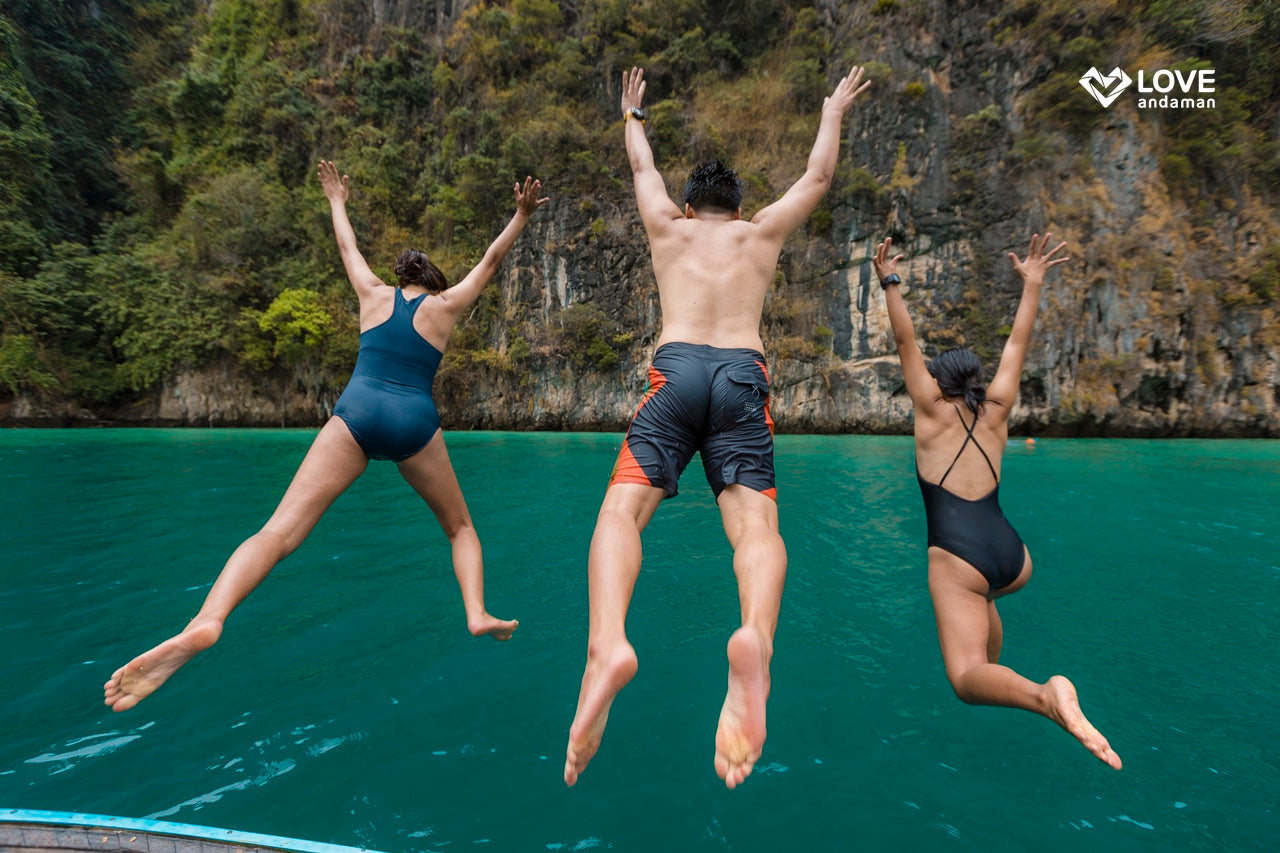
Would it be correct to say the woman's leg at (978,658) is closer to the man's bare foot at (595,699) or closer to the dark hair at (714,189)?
the man's bare foot at (595,699)

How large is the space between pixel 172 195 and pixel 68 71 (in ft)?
24.4

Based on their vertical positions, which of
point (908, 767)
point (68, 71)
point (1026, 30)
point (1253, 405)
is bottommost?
point (908, 767)

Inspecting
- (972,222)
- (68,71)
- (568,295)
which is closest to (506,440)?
(568,295)

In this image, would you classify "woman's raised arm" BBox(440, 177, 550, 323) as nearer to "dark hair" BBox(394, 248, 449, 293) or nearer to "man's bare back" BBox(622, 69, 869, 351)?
"dark hair" BBox(394, 248, 449, 293)

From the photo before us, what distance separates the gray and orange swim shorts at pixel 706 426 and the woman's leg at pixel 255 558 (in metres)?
1.32

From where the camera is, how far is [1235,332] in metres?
19.7

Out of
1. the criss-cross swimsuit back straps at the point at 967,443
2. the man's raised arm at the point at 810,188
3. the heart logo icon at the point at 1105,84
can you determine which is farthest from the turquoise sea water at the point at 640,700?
the heart logo icon at the point at 1105,84

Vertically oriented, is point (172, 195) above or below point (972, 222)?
above

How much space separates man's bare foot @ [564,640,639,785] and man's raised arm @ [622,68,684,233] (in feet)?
5.11

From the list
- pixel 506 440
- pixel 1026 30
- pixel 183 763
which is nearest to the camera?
pixel 183 763

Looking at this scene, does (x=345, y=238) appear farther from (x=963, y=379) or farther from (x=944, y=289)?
(x=944, y=289)

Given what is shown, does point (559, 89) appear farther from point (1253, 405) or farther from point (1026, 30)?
point (1253, 405)

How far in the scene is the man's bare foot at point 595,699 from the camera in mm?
1400

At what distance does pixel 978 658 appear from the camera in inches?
86.3
